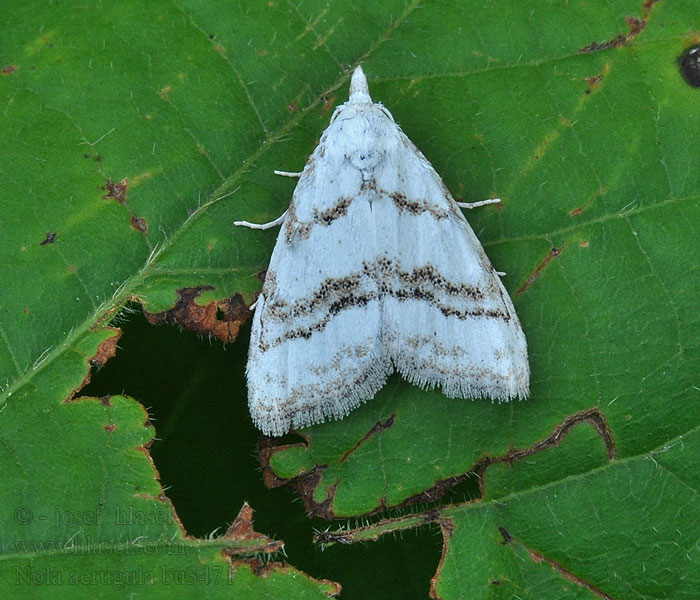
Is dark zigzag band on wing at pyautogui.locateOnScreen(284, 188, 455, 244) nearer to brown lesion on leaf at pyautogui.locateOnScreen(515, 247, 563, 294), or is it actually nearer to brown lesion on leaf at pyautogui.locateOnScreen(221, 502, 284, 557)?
brown lesion on leaf at pyautogui.locateOnScreen(515, 247, 563, 294)

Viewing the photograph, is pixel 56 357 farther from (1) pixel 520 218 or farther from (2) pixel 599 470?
(2) pixel 599 470

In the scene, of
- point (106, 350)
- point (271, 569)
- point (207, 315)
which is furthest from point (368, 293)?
point (271, 569)

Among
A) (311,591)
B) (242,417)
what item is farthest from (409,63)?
(311,591)

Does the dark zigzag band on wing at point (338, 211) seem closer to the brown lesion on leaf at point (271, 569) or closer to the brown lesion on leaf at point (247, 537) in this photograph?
the brown lesion on leaf at point (247, 537)

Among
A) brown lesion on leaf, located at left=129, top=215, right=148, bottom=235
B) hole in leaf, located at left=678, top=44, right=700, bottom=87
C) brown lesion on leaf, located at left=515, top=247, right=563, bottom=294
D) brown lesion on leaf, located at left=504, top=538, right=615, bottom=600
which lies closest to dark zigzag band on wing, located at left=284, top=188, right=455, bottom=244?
brown lesion on leaf, located at left=515, top=247, right=563, bottom=294

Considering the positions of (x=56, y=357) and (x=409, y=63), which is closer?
(x=56, y=357)

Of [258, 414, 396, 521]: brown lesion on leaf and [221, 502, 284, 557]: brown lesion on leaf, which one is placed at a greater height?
[258, 414, 396, 521]: brown lesion on leaf
